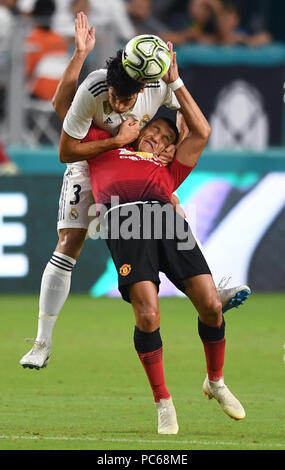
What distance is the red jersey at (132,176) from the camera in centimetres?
731

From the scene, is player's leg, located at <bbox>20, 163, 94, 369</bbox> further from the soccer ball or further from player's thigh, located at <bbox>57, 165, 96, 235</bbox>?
the soccer ball

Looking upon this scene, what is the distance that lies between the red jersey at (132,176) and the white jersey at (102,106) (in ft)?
0.78

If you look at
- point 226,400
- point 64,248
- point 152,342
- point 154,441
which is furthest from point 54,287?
point 154,441

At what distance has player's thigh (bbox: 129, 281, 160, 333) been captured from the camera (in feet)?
22.8

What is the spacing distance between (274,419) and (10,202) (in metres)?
6.86

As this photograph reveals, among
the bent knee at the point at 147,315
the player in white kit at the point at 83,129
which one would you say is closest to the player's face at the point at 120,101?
the player in white kit at the point at 83,129

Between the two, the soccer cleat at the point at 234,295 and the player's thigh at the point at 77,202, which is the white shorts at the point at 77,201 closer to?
the player's thigh at the point at 77,202

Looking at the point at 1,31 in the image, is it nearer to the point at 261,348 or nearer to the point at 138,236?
the point at 261,348

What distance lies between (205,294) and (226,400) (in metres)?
0.70

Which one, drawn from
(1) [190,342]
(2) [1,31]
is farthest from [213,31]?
(1) [190,342]

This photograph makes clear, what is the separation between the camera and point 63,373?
9625 mm

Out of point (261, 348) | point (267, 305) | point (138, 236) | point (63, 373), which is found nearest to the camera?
point (138, 236)

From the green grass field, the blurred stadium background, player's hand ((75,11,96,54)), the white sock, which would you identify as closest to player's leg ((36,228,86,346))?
the white sock

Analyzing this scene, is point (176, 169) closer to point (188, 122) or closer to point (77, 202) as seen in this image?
point (188, 122)
